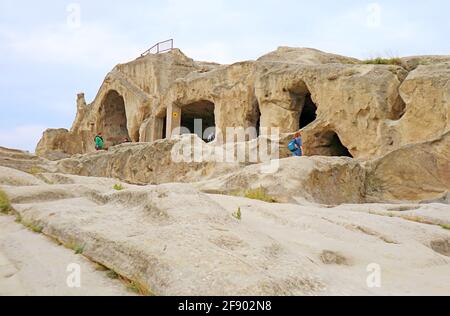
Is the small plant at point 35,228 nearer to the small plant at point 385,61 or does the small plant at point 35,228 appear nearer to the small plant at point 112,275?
the small plant at point 112,275

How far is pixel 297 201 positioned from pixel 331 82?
9.17 m

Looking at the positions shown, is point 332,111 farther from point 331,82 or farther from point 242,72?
point 242,72

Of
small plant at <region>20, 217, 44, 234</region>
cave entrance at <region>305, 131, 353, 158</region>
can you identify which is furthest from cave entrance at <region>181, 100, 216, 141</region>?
small plant at <region>20, 217, 44, 234</region>

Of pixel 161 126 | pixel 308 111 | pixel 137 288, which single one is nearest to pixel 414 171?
pixel 308 111

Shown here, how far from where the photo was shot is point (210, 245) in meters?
2.79

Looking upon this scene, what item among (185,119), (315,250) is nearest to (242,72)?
(185,119)

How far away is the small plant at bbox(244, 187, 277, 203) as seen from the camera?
6.54m

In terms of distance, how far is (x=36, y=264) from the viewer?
115 inches

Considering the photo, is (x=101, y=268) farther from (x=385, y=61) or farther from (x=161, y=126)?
(x=161, y=126)

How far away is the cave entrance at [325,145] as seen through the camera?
1554cm

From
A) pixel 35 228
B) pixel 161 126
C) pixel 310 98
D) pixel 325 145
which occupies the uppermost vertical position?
pixel 310 98

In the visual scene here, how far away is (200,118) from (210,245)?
2217cm

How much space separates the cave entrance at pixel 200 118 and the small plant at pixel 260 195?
15114 millimetres

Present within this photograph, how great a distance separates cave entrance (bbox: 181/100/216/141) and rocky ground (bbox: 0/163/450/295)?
57.7 ft
